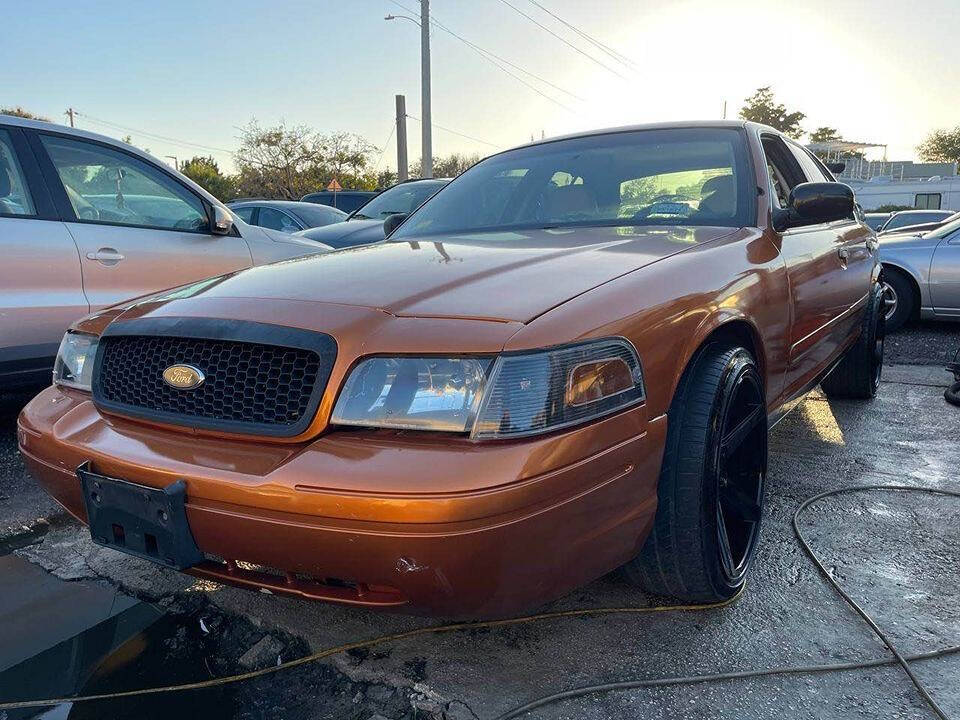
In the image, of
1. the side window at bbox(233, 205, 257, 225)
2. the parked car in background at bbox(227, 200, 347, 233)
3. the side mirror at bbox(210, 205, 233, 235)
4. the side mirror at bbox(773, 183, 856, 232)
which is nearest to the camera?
the side mirror at bbox(773, 183, 856, 232)

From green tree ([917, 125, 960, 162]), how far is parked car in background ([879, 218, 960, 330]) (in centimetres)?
6753

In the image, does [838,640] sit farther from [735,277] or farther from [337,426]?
[337,426]

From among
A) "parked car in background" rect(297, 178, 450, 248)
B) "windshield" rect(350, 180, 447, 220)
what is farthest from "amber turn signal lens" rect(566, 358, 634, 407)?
"windshield" rect(350, 180, 447, 220)

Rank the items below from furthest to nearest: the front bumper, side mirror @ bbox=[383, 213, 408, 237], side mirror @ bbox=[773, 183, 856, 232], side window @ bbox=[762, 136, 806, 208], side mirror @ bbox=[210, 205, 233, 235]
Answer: side mirror @ bbox=[210, 205, 233, 235], side mirror @ bbox=[383, 213, 408, 237], side window @ bbox=[762, 136, 806, 208], side mirror @ bbox=[773, 183, 856, 232], the front bumper

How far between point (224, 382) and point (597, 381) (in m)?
0.86

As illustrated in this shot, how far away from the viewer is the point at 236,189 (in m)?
39.2

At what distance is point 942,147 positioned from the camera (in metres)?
64.4

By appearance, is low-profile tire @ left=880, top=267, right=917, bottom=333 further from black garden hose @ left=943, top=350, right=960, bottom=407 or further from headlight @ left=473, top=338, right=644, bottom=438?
headlight @ left=473, top=338, right=644, bottom=438

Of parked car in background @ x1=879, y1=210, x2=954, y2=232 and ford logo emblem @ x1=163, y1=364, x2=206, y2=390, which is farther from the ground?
parked car in background @ x1=879, y1=210, x2=954, y2=232

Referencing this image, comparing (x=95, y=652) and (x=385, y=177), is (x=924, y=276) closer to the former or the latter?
(x=95, y=652)

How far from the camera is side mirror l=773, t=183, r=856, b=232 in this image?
9.02ft

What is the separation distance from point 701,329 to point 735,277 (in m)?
0.36

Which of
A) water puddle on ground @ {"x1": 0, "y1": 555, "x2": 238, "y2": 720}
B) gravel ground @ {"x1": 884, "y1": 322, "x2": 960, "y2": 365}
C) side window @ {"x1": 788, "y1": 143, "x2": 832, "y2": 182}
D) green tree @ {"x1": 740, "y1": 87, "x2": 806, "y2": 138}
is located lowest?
water puddle on ground @ {"x1": 0, "y1": 555, "x2": 238, "y2": 720}

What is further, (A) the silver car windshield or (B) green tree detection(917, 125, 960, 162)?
(B) green tree detection(917, 125, 960, 162)
